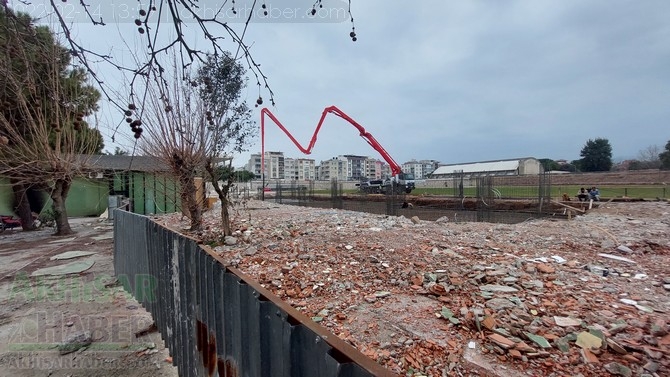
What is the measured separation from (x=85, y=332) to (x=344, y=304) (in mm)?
2526

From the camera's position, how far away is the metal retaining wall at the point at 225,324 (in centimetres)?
89

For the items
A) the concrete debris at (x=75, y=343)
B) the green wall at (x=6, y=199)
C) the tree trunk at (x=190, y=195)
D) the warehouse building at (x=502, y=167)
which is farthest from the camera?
the warehouse building at (x=502, y=167)

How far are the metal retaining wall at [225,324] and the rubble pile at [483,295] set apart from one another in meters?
1.09

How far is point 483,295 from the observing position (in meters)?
3.09

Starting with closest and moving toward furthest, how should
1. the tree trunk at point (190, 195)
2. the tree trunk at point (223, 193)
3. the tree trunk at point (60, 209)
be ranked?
the tree trunk at point (223, 193) → the tree trunk at point (190, 195) → the tree trunk at point (60, 209)

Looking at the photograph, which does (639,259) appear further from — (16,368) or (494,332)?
(16,368)

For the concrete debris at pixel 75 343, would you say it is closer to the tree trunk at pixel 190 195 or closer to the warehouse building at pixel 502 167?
the tree trunk at pixel 190 195

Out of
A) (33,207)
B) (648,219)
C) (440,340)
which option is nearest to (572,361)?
(440,340)

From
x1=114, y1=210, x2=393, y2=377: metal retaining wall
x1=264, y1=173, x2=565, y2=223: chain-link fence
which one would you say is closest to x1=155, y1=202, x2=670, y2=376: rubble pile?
x1=114, y1=210, x2=393, y2=377: metal retaining wall

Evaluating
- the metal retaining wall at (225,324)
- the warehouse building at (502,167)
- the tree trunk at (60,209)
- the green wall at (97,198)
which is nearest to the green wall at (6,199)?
the green wall at (97,198)

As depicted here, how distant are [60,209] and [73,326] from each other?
9057 millimetres

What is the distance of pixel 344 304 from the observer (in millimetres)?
3129

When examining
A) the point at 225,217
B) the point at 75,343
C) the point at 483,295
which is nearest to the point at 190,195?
the point at 225,217

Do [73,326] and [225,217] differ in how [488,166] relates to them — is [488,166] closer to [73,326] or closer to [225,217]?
[225,217]
